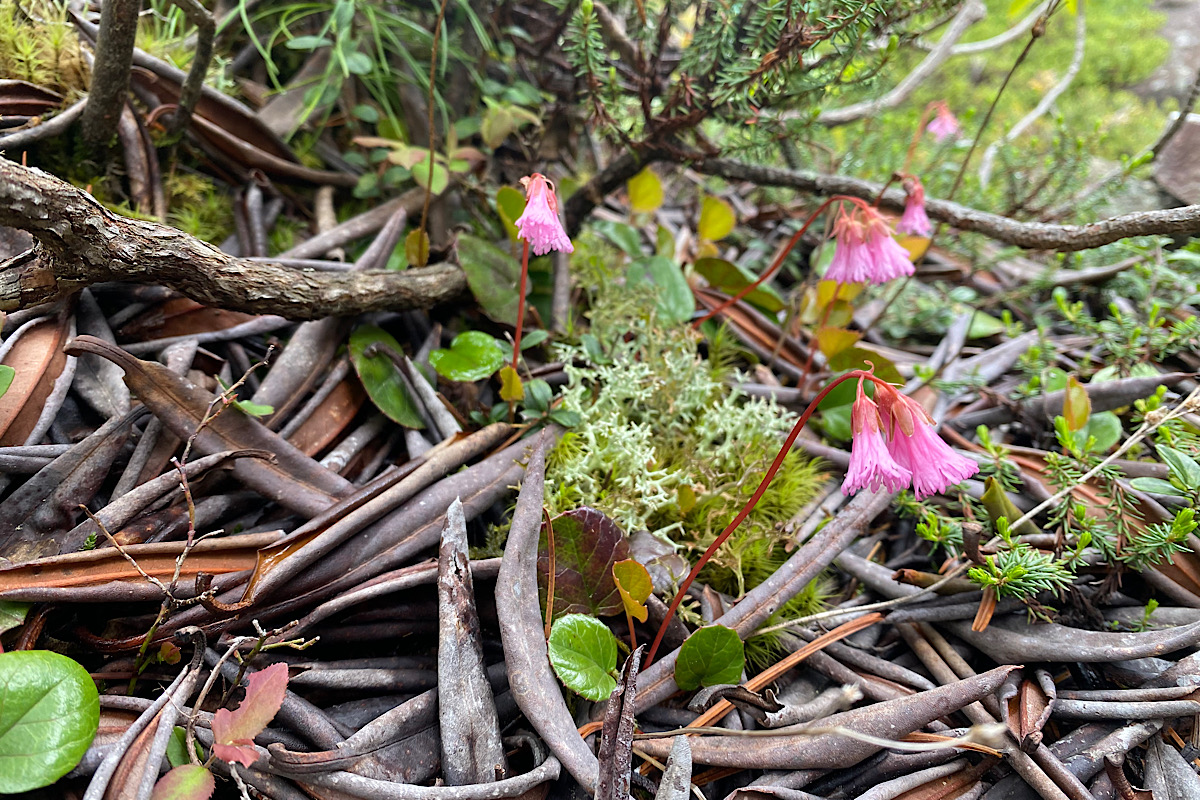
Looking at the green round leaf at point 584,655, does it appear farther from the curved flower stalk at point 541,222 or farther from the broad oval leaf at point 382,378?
the curved flower stalk at point 541,222

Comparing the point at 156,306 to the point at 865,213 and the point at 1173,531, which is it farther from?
the point at 1173,531

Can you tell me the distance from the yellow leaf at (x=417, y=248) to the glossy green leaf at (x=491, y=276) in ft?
0.32

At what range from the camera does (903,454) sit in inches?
48.9

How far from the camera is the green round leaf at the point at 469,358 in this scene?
1669 millimetres

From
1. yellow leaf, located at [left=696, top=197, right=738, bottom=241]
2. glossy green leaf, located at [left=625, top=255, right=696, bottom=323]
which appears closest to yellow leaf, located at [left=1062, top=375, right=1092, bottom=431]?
glossy green leaf, located at [left=625, top=255, right=696, bottom=323]

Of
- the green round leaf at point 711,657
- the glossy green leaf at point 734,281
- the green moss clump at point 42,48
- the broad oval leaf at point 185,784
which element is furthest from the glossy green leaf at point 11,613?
the glossy green leaf at point 734,281

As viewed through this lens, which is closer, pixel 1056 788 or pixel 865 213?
pixel 1056 788

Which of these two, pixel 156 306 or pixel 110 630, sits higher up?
pixel 156 306

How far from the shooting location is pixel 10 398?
1.31 meters

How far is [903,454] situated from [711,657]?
53 cm

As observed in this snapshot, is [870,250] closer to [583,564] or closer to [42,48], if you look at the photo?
[583,564]

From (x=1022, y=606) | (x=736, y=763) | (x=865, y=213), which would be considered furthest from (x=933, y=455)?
(x=865, y=213)

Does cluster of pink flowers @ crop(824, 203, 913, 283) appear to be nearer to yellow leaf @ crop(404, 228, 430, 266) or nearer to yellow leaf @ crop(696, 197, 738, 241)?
yellow leaf @ crop(696, 197, 738, 241)

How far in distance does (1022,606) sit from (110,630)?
181 centimetres
